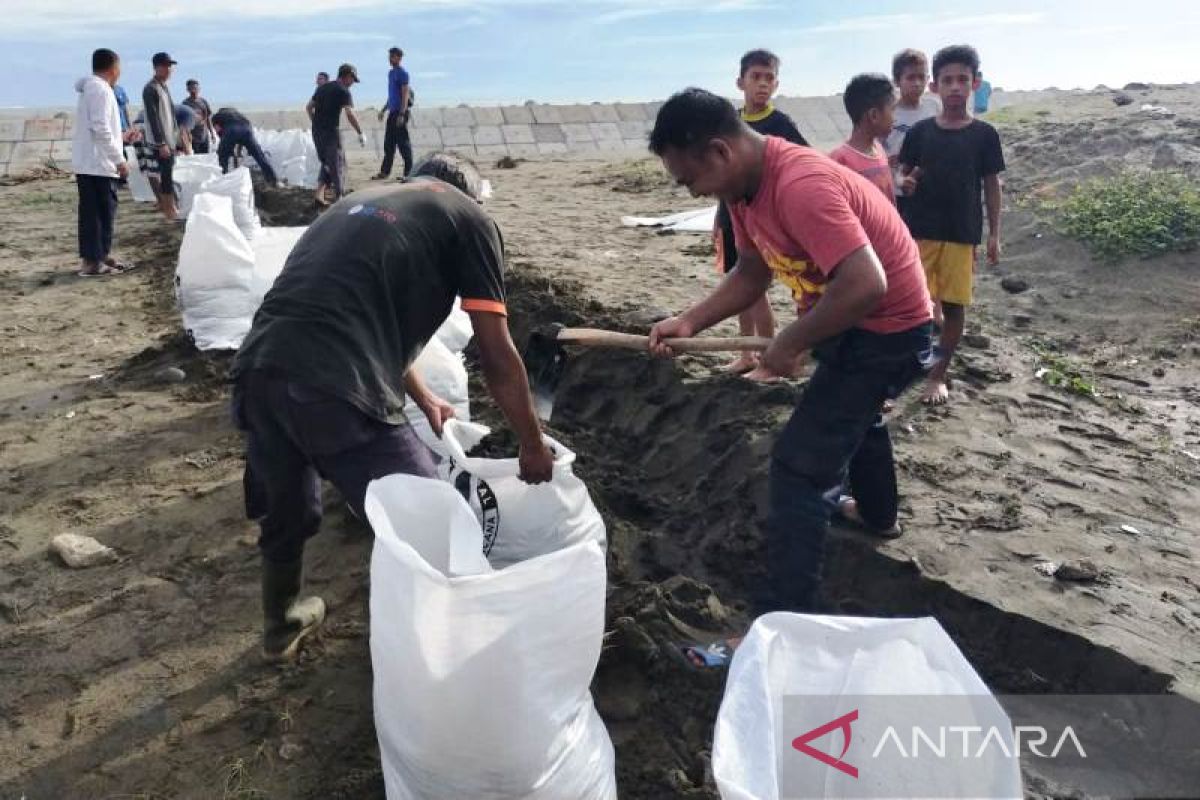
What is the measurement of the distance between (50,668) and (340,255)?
1.55 metres

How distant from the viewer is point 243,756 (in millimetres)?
2256

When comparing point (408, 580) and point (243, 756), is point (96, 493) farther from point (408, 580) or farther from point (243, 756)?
point (408, 580)

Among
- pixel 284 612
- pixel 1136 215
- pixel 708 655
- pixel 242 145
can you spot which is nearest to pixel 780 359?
pixel 708 655

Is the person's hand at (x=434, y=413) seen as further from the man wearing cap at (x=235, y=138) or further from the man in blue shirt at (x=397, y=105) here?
the man in blue shirt at (x=397, y=105)

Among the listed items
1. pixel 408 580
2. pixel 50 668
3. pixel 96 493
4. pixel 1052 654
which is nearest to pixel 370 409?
Answer: pixel 408 580

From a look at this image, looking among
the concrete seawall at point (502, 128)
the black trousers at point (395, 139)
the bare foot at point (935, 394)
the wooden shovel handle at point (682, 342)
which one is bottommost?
the bare foot at point (935, 394)

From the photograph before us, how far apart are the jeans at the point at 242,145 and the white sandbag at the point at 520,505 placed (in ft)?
27.1

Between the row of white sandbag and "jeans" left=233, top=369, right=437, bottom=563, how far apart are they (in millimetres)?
256

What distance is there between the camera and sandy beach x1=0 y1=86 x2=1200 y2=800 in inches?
91.5

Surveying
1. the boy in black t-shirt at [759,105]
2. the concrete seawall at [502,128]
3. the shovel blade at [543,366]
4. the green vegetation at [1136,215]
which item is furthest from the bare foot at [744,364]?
the concrete seawall at [502,128]

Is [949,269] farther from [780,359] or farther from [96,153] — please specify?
[96,153]

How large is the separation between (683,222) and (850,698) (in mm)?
6402

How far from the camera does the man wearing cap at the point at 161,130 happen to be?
809cm

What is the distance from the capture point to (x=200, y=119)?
11375 mm
